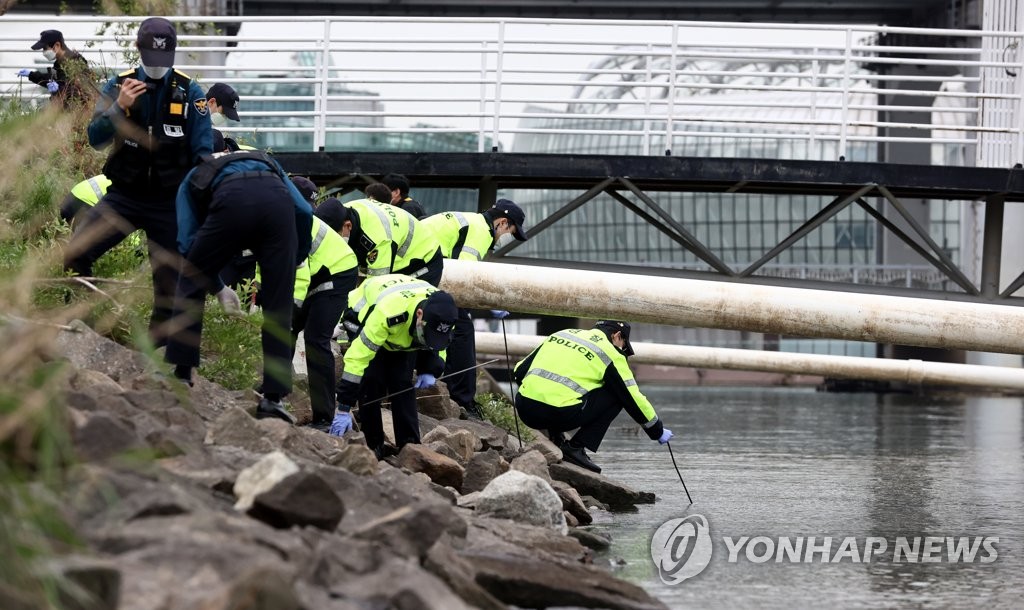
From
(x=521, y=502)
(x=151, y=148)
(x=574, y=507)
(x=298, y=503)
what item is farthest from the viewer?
(x=574, y=507)

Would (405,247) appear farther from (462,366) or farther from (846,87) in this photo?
(846,87)

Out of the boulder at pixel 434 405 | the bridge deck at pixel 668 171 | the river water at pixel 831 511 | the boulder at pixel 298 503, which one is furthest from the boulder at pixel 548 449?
the boulder at pixel 298 503

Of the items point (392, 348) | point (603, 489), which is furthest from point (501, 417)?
point (392, 348)

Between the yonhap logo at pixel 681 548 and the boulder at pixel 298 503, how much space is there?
6.03ft

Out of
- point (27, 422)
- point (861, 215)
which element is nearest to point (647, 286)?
point (27, 422)

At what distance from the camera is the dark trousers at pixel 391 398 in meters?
8.35

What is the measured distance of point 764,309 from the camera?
25.5ft

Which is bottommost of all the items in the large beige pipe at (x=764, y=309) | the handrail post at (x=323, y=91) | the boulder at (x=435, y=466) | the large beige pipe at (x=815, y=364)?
the large beige pipe at (x=815, y=364)

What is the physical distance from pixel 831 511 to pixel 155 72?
419 centimetres

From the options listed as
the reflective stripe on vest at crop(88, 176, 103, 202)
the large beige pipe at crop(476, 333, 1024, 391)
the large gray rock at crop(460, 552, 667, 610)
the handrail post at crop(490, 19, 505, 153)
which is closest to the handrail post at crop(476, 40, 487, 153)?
the handrail post at crop(490, 19, 505, 153)

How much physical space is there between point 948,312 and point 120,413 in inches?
165

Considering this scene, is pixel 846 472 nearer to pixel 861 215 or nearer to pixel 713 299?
pixel 713 299

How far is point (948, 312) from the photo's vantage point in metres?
7.59

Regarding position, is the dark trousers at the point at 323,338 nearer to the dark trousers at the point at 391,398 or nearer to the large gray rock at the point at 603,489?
the dark trousers at the point at 391,398
